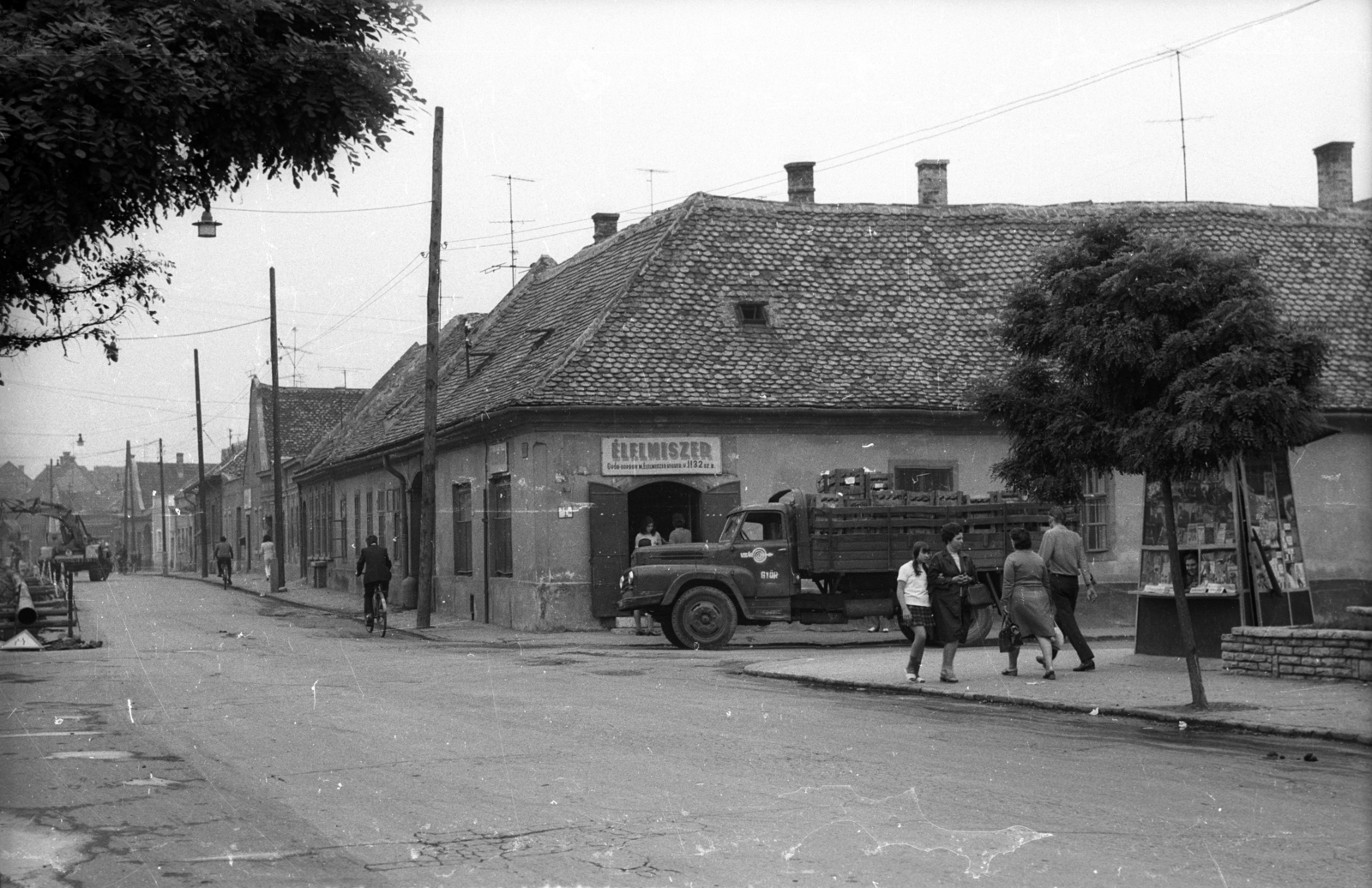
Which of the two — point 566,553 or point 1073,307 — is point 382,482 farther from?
point 1073,307

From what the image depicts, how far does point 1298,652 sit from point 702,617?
31.0ft

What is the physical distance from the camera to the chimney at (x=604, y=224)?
39.0 meters

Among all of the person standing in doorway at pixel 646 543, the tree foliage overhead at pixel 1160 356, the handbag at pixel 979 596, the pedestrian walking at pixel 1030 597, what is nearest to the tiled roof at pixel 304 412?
the person standing in doorway at pixel 646 543

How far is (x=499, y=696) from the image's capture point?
15.1 meters

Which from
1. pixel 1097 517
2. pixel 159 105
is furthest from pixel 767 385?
pixel 159 105

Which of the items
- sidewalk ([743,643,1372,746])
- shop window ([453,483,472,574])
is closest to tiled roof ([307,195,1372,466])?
shop window ([453,483,472,574])

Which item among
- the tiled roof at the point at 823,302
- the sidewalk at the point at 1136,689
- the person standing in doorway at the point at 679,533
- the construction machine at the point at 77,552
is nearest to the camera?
the sidewalk at the point at 1136,689

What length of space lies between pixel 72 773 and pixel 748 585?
518 inches

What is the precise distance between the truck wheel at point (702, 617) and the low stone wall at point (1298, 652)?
7934mm

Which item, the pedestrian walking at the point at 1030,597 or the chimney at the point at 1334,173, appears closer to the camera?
the pedestrian walking at the point at 1030,597

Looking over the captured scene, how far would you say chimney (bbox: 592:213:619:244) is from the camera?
1534 inches

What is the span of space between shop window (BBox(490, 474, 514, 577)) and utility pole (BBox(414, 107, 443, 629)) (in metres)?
1.46

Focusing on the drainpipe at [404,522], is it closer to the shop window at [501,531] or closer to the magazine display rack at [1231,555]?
the shop window at [501,531]

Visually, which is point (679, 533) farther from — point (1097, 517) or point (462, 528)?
point (1097, 517)
